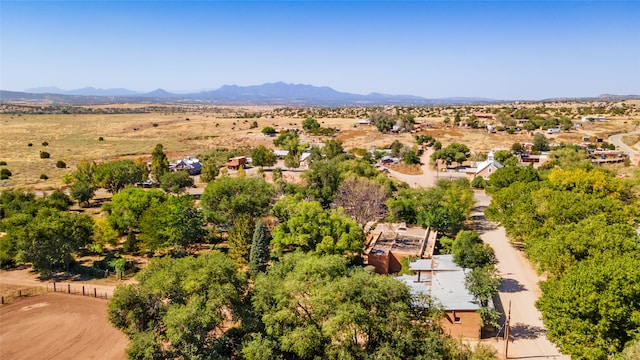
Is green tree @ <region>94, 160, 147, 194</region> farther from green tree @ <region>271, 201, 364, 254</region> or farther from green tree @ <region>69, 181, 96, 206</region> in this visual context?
green tree @ <region>271, 201, 364, 254</region>

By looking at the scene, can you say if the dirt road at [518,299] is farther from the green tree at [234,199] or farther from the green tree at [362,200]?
the green tree at [234,199]

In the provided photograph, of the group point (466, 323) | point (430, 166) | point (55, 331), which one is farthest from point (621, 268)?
point (430, 166)

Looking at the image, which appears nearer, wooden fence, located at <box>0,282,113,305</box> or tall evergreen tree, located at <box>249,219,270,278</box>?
wooden fence, located at <box>0,282,113,305</box>

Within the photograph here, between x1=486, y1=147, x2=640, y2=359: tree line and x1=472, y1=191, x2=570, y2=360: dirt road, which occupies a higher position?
x1=486, y1=147, x2=640, y2=359: tree line

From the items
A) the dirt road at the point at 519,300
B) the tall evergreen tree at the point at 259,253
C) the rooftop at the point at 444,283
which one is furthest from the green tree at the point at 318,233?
the dirt road at the point at 519,300

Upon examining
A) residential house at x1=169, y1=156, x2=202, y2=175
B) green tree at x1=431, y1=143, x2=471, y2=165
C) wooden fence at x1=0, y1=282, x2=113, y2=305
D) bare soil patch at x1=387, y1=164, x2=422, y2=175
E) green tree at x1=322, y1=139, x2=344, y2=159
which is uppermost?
green tree at x1=322, y1=139, x2=344, y2=159

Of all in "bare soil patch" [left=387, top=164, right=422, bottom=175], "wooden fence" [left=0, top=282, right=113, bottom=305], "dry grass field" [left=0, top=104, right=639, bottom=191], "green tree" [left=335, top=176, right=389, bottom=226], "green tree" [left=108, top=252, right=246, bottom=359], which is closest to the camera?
"green tree" [left=108, top=252, right=246, bottom=359]

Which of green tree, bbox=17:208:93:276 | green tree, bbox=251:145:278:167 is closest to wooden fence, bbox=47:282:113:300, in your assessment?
green tree, bbox=17:208:93:276
